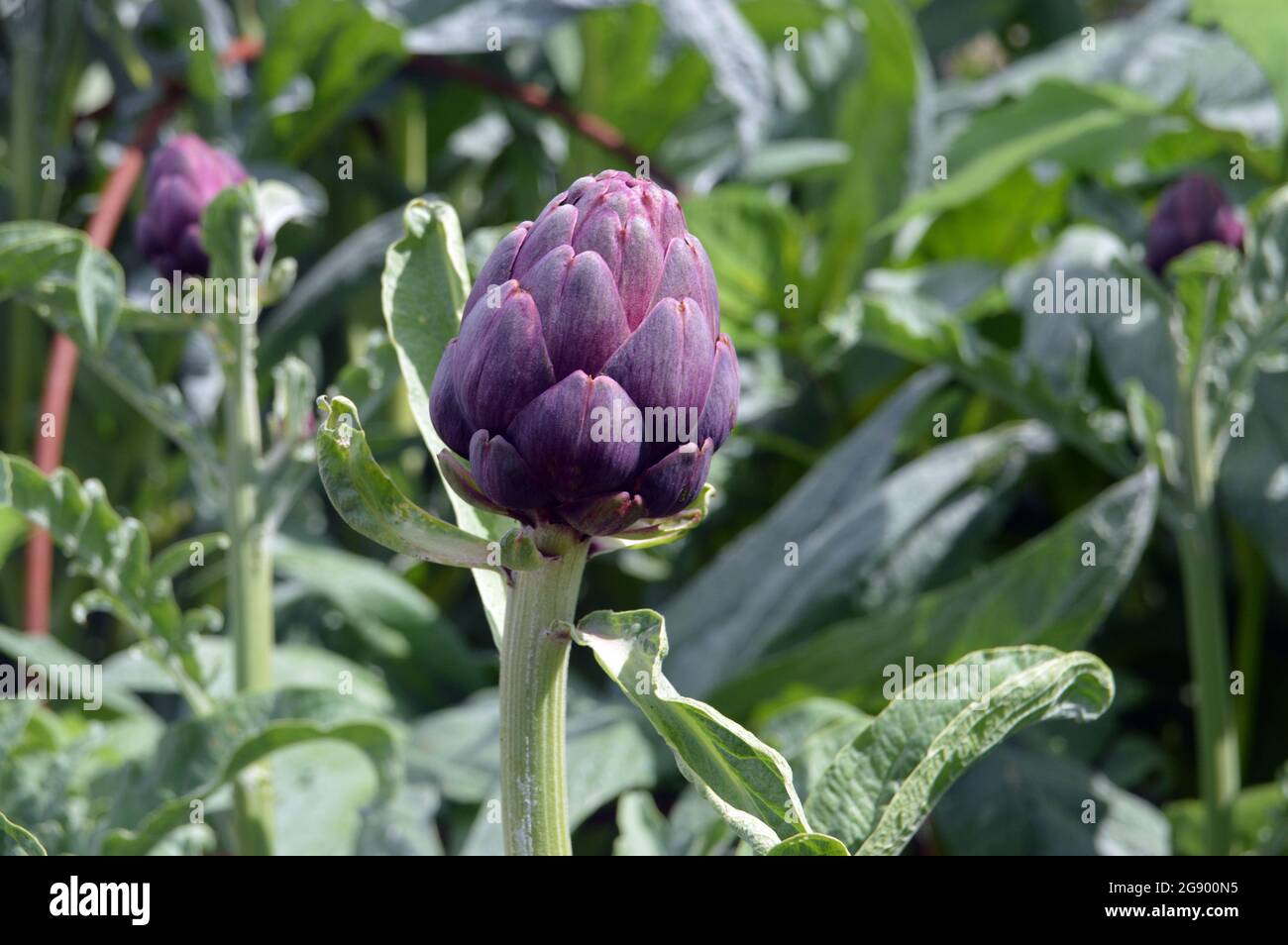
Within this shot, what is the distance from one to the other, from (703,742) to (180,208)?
15.9 inches

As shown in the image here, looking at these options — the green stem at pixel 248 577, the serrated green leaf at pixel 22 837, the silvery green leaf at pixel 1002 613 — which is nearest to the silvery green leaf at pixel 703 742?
the serrated green leaf at pixel 22 837

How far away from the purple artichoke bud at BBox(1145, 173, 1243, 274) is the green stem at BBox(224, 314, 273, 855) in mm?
490

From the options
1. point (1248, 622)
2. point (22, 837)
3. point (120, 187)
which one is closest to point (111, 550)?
point (22, 837)

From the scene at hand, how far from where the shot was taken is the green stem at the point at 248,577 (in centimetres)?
60

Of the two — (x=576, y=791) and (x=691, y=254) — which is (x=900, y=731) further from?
(x=576, y=791)

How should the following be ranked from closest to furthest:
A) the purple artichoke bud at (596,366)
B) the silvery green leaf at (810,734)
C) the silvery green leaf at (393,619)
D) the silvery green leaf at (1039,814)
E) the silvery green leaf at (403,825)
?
1. the purple artichoke bud at (596,366)
2. the silvery green leaf at (810,734)
3. the silvery green leaf at (403,825)
4. the silvery green leaf at (1039,814)
5. the silvery green leaf at (393,619)

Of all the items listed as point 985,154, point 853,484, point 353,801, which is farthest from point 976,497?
point 353,801

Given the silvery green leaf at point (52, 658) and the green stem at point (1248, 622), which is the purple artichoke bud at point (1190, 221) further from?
the silvery green leaf at point (52, 658)

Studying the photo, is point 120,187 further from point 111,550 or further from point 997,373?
point 997,373

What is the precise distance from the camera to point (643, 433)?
1.11ft

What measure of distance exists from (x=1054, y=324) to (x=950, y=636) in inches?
9.4

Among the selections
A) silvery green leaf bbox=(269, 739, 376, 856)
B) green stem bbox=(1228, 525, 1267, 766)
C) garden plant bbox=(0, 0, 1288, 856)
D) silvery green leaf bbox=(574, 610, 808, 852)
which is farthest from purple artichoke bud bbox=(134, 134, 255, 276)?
green stem bbox=(1228, 525, 1267, 766)

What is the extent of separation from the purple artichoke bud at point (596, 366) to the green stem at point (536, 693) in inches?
0.9

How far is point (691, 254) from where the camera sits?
1.12 ft
